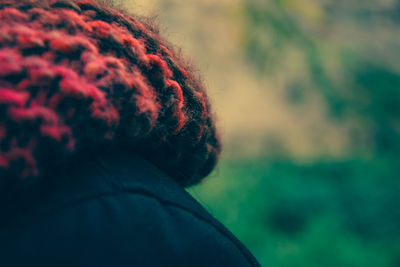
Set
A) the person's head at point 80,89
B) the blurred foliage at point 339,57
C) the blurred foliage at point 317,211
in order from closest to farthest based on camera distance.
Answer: the person's head at point 80,89 → the blurred foliage at point 317,211 → the blurred foliage at point 339,57

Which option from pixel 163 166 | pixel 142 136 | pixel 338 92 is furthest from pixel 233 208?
pixel 142 136

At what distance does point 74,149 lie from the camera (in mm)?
440

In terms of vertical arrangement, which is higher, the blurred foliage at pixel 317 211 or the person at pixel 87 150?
the person at pixel 87 150

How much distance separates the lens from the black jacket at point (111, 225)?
0.40m

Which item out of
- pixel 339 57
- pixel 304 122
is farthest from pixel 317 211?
pixel 339 57

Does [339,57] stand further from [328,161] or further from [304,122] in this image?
[328,161]

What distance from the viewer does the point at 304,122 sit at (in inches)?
81.9

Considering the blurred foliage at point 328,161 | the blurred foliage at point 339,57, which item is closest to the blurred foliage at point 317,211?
the blurred foliage at point 328,161

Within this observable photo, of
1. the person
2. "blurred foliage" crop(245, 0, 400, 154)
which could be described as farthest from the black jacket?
"blurred foliage" crop(245, 0, 400, 154)

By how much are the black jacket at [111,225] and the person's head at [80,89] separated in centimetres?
4

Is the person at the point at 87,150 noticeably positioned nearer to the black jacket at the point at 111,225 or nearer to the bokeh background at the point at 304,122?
the black jacket at the point at 111,225

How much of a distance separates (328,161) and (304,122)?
1.01ft

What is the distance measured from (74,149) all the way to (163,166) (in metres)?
0.29

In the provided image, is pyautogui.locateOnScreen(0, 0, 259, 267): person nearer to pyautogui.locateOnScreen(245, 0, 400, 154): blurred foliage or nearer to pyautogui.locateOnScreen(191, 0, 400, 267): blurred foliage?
pyautogui.locateOnScreen(191, 0, 400, 267): blurred foliage
